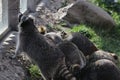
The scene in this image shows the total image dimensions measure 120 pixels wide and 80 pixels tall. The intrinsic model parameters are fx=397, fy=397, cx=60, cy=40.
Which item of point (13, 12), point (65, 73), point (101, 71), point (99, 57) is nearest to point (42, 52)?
point (65, 73)

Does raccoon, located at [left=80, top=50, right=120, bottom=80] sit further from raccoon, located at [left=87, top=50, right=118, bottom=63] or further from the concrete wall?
the concrete wall

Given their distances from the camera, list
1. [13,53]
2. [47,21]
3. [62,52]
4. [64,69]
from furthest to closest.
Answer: [47,21] → [13,53] → [62,52] → [64,69]

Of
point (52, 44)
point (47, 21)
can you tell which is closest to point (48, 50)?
point (52, 44)

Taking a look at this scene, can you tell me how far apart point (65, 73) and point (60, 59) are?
1.04 feet

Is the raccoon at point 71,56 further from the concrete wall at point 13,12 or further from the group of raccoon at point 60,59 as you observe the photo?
the concrete wall at point 13,12

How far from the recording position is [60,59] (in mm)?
6734

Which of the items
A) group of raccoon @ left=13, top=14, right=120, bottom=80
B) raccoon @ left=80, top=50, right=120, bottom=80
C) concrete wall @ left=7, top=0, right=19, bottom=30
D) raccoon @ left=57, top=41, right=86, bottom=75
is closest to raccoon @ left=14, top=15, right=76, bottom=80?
group of raccoon @ left=13, top=14, right=120, bottom=80

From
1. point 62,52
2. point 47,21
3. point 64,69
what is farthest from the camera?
point 47,21

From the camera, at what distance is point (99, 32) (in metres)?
10.3

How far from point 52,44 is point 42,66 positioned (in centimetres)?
50

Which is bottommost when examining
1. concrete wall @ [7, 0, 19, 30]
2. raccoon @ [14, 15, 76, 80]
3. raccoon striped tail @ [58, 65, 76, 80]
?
raccoon striped tail @ [58, 65, 76, 80]

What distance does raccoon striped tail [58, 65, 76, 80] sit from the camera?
6.48 metres

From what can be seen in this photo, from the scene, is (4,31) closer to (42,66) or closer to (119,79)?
(42,66)

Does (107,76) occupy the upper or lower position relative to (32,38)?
lower
